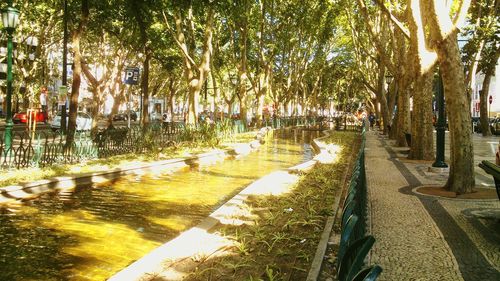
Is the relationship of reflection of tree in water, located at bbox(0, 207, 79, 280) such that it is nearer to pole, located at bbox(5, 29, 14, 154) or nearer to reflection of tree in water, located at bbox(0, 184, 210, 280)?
reflection of tree in water, located at bbox(0, 184, 210, 280)

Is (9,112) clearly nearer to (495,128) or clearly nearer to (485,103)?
(485,103)

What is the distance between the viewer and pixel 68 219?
25.2ft

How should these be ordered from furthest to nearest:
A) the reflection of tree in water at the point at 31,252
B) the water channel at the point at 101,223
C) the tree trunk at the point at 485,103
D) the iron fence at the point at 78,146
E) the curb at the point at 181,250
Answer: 1. the tree trunk at the point at 485,103
2. the iron fence at the point at 78,146
3. the water channel at the point at 101,223
4. the reflection of tree in water at the point at 31,252
5. the curb at the point at 181,250

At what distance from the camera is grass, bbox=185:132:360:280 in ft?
15.7

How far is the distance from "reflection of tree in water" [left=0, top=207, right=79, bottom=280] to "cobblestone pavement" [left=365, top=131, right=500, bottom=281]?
361 centimetres

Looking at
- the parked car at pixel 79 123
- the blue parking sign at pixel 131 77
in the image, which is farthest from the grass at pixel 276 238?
the parked car at pixel 79 123

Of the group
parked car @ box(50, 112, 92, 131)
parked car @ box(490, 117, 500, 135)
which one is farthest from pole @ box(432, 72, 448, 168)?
parked car @ box(490, 117, 500, 135)

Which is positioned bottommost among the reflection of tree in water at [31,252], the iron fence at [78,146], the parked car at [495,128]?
the reflection of tree in water at [31,252]

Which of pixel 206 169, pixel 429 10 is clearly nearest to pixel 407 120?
pixel 206 169

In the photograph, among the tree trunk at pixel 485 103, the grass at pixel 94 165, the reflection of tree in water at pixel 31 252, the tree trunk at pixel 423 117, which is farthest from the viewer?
the tree trunk at pixel 485 103

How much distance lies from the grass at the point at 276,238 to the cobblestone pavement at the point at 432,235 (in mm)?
778

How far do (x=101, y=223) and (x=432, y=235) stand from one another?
4.90 meters

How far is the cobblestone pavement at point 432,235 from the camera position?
4.75 metres

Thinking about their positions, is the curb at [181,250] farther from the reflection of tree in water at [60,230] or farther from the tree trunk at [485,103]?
the tree trunk at [485,103]
